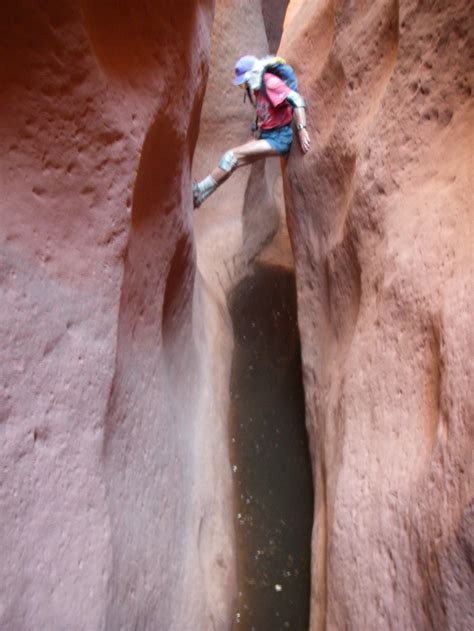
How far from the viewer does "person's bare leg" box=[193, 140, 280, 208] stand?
332 cm

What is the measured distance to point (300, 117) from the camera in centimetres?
315

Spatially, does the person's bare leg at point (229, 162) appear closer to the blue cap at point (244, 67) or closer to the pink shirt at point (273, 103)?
the pink shirt at point (273, 103)

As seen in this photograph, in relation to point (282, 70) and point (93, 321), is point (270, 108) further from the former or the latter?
point (93, 321)

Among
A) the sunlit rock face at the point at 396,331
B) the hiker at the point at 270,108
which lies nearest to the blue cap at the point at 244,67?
the hiker at the point at 270,108

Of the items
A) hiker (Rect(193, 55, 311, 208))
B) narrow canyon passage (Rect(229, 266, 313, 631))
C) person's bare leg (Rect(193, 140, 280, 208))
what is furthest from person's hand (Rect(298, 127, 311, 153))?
narrow canyon passage (Rect(229, 266, 313, 631))

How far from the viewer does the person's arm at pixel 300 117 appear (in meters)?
3.15

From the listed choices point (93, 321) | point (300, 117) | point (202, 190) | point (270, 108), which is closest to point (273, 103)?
point (270, 108)

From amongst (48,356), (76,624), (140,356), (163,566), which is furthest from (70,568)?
(140,356)

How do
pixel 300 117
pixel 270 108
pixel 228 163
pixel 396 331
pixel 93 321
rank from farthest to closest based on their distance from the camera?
1. pixel 228 163
2. pixel 270 108
3. pixel 300 117
4. pixel 396 331
5. pixel 93 321

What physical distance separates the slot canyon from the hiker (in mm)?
135

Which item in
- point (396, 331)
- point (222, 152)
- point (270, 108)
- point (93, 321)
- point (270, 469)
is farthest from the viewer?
point (222, 152)

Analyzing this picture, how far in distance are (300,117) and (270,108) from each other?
0.76ft

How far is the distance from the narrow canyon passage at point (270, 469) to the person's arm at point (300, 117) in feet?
4.48

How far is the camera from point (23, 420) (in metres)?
1.15
